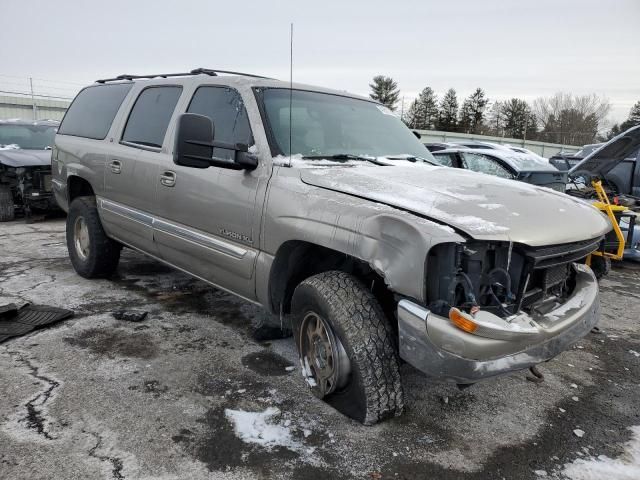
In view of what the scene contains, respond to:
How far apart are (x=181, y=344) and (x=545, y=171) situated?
212 inches

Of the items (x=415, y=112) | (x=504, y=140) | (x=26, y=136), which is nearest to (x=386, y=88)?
(x=415, y=112)

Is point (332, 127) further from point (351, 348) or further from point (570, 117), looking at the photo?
point (570, 117)

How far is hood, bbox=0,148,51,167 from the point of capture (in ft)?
26.5

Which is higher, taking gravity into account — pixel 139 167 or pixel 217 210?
pixel 139 167

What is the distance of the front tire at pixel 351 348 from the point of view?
2.49 m

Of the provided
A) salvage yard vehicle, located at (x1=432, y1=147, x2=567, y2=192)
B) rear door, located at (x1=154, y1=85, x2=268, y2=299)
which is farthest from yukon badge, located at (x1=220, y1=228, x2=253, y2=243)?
salvage yard vehicle, located at (x1=432, y1=147, x2=567, y2=192)

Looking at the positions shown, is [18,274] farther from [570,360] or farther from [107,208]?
[570,360]

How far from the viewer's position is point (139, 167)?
13.5 ft

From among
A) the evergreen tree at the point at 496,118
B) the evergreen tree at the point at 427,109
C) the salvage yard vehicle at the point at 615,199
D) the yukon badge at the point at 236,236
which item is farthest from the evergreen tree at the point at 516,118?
the yukon badge at the point at 236,236

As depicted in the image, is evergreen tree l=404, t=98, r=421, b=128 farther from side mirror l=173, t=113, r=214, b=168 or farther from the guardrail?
side mirror l=173, t=113, r=214, b=168

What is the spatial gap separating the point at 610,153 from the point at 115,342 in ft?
16.8

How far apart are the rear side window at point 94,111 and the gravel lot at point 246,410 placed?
1.81 metres

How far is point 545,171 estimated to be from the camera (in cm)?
682

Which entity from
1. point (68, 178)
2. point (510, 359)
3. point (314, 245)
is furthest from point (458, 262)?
point (68, 178)
